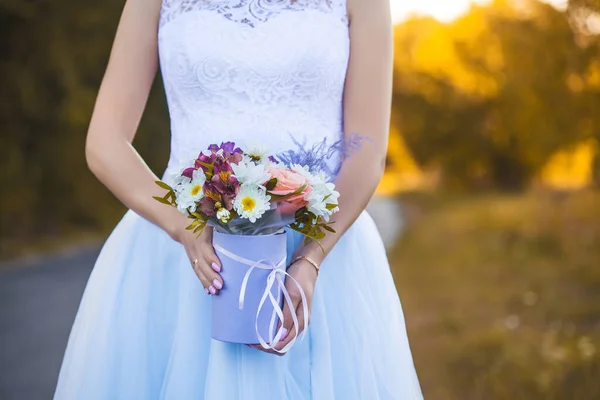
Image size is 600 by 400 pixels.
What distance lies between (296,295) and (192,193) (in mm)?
392

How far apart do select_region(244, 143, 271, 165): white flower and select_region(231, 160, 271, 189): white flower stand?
81mm

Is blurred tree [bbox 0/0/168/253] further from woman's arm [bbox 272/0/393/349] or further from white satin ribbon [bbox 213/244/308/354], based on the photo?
white satin ribbon [bbox 213/244/308/354]

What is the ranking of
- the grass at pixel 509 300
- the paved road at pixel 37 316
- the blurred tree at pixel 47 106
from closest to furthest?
1. the grass at pixel 509 300
2. the paved road at pixel 37 316
3. the blurred tree at pixel 47 106

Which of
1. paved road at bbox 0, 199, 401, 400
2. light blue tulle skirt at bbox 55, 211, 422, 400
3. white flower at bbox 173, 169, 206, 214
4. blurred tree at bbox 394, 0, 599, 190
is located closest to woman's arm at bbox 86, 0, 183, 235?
light blue tulle skirt at bbox 55, 211, 422, 400

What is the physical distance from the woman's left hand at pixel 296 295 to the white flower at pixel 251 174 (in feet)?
1.07

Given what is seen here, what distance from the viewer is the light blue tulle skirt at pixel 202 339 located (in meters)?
2.20

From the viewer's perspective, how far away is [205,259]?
209 centimetres

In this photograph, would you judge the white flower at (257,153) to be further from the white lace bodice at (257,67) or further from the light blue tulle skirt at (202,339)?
the light blue tulle skirt at (202,339)

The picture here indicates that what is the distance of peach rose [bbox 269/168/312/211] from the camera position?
1.87 meters

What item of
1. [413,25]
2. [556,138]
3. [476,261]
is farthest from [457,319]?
[413,25]

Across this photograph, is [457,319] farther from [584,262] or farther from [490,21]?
[490,21]

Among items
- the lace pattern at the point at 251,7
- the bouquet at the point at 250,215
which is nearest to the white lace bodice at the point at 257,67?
the lace pattern at the point at 251,7

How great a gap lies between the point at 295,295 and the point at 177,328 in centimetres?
43

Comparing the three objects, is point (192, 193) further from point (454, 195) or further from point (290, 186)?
point (454, 195)
